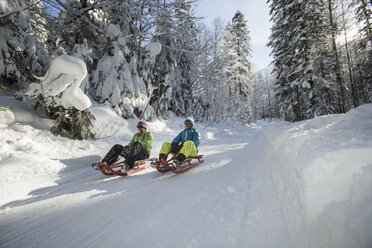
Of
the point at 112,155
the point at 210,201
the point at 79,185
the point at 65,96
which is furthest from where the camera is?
the point at 65,96

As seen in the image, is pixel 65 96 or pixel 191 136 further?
pixel 65 96

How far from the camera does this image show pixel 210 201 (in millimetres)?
2387

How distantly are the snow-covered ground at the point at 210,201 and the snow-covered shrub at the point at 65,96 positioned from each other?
5.51 ft

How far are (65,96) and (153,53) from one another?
6.93m

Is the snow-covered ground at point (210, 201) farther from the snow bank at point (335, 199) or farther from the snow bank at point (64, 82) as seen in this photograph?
the snow bank at point (64, 82)

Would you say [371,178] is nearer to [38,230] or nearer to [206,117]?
[38,230]

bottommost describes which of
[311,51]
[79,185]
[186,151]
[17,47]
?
[79,185]

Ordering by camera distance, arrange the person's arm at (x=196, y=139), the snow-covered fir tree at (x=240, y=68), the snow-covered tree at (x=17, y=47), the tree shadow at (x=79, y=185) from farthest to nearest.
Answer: the snow-covered fir tree at (x=240, y=68) → the snow-covered tree at (x=17, y=47) → the person's arm at (x=196, y=139) → the tree shadow at (x=79, y=185)

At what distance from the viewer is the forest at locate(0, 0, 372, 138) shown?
659 centimetres

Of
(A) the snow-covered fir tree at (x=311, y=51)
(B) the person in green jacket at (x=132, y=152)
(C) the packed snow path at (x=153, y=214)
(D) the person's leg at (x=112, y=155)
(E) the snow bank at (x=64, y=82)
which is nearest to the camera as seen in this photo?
(C) the packed snow path at (x=153, y=214)

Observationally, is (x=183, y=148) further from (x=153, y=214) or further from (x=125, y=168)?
(x=153, y=214)

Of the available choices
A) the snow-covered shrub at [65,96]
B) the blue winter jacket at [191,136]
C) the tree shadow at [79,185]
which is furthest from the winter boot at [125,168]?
the snow-covered shrub at [65,96]

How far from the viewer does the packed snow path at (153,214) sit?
1.73 m

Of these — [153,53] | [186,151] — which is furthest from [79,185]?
[153,53]
